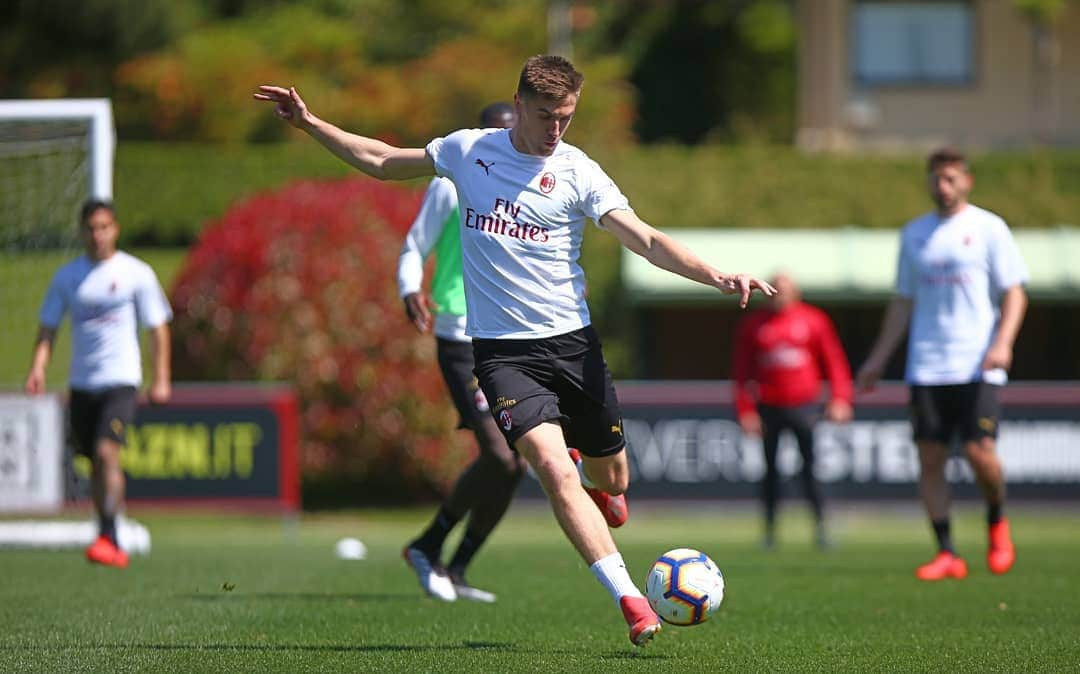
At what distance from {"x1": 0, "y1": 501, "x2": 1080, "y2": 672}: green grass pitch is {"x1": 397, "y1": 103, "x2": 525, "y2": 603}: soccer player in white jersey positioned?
0.25 m

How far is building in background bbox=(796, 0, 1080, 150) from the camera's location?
33.1 m

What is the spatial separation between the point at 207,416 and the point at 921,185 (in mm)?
16923

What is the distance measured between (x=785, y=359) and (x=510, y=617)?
23.5ft

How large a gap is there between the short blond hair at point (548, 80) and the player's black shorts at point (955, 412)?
4037 millimetres

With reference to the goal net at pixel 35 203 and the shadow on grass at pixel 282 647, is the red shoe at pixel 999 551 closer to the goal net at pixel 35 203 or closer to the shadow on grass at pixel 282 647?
the shadow on grass at pixel 282 647

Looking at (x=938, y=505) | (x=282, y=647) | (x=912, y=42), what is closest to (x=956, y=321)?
(x=938, y=505)

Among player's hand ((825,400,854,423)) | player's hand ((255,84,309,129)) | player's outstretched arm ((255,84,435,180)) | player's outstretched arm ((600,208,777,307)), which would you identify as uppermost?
player's hand ((255,84,309,129))

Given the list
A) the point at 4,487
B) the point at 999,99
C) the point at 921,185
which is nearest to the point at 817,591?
the point at 4,487

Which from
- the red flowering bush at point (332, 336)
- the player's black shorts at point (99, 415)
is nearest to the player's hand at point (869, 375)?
Answer: the player's black shorts at point (99, 415)

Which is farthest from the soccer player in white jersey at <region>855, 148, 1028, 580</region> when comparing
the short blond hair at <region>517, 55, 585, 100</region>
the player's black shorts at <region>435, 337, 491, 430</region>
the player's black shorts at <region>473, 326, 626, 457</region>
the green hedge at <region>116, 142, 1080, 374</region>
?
the green hedge at <region>116, 142, 1080, 374</region>

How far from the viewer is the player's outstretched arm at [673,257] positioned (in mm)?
6059

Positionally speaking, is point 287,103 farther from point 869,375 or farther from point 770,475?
point 770,475

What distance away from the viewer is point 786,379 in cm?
1425

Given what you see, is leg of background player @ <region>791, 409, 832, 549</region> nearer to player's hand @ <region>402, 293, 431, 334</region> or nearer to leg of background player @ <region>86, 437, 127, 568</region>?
leg of background player @ <region>86, 437, 127, 568</region>
